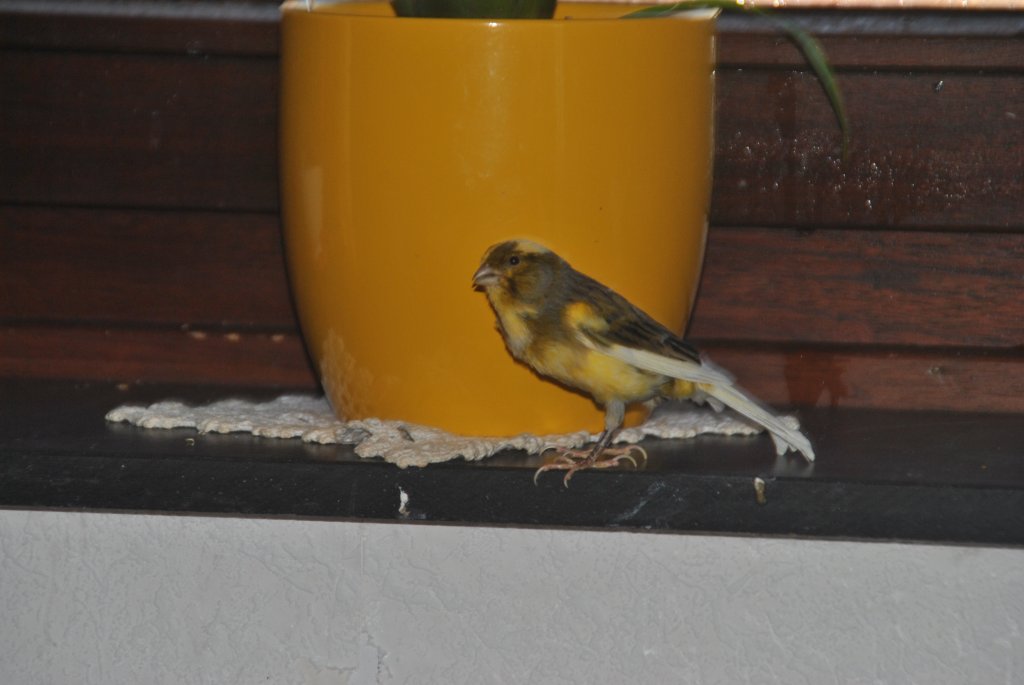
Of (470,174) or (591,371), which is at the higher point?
(470,174)

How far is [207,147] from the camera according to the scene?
1.22 metres

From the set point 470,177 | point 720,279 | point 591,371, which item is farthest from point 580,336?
point 720,279

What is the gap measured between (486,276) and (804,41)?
0.35 m

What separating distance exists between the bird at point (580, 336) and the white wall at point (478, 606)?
10 centimetres

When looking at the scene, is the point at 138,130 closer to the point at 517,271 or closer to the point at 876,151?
the point at 517,271

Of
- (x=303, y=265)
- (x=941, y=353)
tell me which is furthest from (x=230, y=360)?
(x=941, y=353)

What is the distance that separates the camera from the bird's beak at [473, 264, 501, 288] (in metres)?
0.93

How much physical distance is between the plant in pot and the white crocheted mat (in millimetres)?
23

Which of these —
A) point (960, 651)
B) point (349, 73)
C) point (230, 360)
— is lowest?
point (960, 651)

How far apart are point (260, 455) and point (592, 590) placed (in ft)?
0.89

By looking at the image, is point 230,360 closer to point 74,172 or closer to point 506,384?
point 74,172

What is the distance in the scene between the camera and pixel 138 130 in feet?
4.00

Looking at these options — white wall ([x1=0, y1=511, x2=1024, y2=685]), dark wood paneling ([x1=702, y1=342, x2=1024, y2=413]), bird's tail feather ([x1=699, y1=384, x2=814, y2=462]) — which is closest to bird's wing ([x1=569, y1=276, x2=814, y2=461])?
bird's tail feather ([x1=699, y1=384, x2=814, y2=462])

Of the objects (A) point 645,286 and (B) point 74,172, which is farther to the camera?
(B) point 74,172
